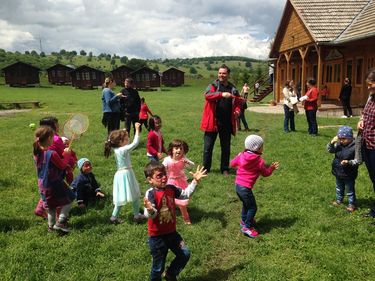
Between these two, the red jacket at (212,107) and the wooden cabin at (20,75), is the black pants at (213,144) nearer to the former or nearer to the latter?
the red jacket at (212,107)

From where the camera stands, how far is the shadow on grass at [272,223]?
5.42m

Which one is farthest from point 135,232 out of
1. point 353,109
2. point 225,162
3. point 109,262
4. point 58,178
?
point 353,109

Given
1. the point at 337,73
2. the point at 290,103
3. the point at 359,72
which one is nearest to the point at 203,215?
the point at 290,103

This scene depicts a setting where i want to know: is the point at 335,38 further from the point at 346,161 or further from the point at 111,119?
the point at 346,161

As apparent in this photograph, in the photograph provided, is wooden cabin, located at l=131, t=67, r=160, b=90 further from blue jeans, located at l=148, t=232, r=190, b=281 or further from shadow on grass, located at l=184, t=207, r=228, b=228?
blue jeans, located at l=148, t=232, r=190, b=281

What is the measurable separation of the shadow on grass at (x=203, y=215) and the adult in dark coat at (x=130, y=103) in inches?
231

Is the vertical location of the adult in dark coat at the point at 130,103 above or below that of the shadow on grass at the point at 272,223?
above

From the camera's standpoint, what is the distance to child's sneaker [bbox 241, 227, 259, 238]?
16.8ft

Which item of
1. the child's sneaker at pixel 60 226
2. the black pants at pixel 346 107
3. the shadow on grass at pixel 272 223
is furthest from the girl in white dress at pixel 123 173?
the black pants at pixel 346 107

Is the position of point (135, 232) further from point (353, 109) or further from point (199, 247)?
point (353, 109)

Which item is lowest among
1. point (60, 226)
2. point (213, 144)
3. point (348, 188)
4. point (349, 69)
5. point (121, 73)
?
point (60, 226)

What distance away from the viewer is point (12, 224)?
18.6 feet

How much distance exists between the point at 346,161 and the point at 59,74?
82.6 meters

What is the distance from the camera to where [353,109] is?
18.8 metres
